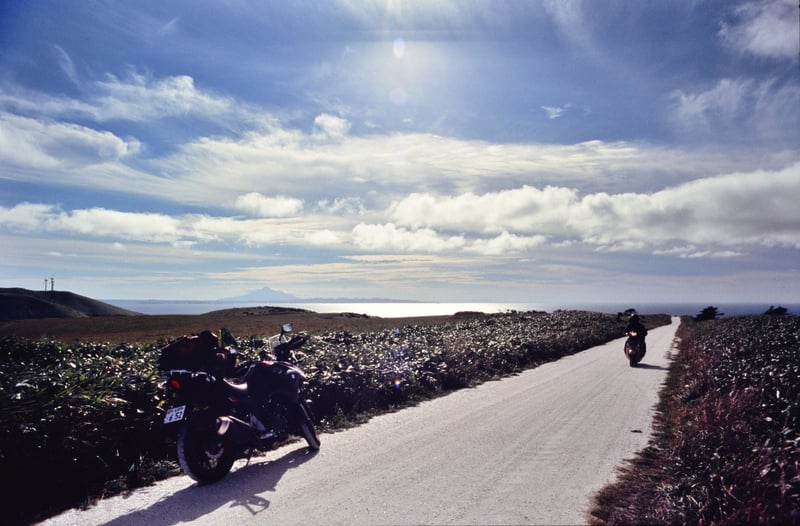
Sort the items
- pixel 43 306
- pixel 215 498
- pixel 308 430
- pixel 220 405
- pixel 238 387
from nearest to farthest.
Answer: pixel 215 498 → pixel 220 405 → pixel 238 387 → pixel 308 430 → pixel 43 306

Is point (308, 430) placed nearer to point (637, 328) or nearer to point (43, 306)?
point (637, 328)

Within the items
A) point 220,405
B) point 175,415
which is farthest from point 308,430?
point 175,415

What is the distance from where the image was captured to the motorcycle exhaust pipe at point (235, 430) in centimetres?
643

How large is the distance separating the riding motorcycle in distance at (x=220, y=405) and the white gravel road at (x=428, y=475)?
0.37 meters

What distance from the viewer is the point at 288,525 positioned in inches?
201

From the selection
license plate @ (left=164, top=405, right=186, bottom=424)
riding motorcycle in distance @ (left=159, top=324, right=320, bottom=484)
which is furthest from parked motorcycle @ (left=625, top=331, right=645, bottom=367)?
license plate @ (left=164, top=405, right=186, bottom=424)

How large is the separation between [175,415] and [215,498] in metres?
1.11

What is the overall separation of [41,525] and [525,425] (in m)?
7.48

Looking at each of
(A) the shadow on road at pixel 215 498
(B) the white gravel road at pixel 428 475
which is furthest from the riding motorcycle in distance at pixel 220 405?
(B) the white gravel road at pixel 428 475

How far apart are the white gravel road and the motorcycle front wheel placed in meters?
0.18

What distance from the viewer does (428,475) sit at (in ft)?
21.5

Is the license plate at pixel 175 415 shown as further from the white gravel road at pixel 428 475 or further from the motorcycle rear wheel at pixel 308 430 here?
the motorcycle rear wheel at pixel 308 430

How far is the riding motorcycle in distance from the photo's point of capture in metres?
6.17

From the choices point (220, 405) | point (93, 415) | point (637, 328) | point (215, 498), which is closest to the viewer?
point (215, 498)
